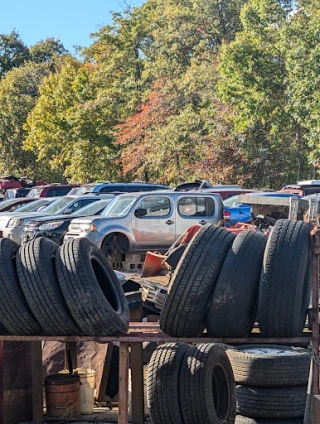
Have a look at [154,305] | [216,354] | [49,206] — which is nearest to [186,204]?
[49,206]

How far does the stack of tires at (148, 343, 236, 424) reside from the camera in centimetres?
646

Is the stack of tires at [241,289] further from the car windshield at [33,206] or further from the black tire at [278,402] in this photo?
the car windshield at [33,206]

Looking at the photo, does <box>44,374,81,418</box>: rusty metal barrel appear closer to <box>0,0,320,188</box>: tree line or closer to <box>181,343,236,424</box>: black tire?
<box>181,343,236,424</box>: black tire

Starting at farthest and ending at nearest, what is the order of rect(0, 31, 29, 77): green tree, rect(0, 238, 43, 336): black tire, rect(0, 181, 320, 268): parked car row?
rect(0, 31, 29, 77): green tree, rect(0, 181, 320, 268): parked car row, rect(0, 238, 43, 336): black tire

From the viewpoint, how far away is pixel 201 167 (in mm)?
38719

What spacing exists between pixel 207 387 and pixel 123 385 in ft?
2.54

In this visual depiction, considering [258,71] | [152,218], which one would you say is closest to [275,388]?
[152,218]

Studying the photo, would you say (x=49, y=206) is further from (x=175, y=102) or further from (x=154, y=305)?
(x=175, y=102)

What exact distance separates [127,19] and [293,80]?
67.8ft

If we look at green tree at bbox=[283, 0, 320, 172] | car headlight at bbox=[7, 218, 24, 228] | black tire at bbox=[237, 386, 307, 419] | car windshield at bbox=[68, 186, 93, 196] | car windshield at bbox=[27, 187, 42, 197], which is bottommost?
black tire at bbox=[237, 386, 307, 419]

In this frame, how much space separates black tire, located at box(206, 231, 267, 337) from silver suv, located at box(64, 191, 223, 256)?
1267 cm

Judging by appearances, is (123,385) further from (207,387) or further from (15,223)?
(15,223)

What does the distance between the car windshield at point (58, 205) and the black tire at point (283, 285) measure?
1645 centimetres

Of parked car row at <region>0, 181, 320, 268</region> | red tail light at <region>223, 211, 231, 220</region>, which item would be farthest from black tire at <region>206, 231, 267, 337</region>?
red tail light at <region>223, 211, 231, 220</region>
